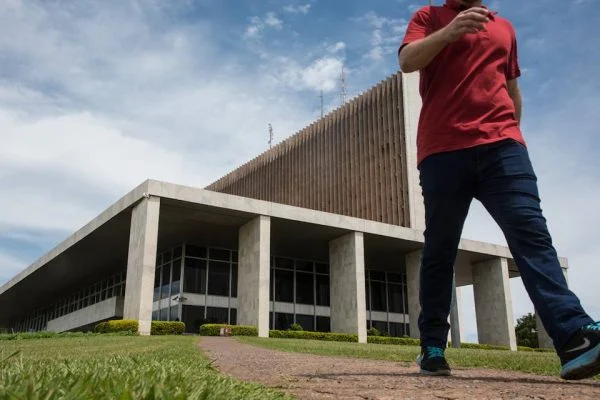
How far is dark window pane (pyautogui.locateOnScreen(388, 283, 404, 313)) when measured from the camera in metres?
38.2

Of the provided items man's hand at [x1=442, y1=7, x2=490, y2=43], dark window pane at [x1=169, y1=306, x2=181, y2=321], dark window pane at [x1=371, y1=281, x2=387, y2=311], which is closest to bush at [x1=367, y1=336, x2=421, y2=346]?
dark window pane at [x1=371, y1=281, x2=387, y2=311]

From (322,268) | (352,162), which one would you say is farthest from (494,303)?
(352,162)

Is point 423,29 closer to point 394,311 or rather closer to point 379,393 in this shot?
point 379,393

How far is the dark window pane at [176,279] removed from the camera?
3003cm

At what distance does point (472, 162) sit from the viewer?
341 centimetres

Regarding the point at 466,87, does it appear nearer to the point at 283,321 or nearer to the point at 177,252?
the point at 177,252

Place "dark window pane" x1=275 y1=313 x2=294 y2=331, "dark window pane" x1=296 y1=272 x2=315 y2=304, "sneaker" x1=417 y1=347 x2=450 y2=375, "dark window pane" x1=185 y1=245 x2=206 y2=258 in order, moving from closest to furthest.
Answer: "sneaker" x1=417 y1=347 x2=450 y2=375 → "dark window pane" x1=185 y1=245 x2=206 y2=258 → "dark window pane" x1=275 y1=313 x2=294 y2=331 → "dark window pane" x1=296 y1=272 x2=315 y2=304

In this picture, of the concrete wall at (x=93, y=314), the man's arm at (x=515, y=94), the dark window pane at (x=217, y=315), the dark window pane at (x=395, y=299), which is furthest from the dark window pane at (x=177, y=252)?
the man's arm at (x=515, y=94)

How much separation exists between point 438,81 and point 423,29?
0.39m

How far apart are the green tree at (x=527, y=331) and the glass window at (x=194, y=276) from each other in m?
36.1

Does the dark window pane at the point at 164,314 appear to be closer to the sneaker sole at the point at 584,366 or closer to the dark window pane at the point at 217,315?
the dark window pane at the point at 217,315

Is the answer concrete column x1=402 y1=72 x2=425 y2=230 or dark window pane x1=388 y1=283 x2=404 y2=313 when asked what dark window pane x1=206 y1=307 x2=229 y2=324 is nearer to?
dark window pane x1=388 y1=283 x2=404 y2=313

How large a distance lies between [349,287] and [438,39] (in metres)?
26.2

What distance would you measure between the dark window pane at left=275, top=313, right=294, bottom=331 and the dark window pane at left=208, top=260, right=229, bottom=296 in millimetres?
3821
